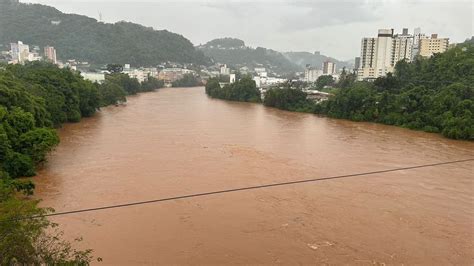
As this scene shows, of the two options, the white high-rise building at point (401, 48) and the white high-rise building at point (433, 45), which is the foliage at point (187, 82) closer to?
the white high-rise building at point (401, 48)

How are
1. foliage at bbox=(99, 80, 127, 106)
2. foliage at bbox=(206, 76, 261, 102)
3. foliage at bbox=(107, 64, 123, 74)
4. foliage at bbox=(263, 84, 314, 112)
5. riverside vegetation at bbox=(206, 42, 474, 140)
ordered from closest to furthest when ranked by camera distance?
riverside vegetation at bbox=(206, 42, 474, 140), foliage at bbox=(263, 84, 314, 112), foliage at bbox=(99, 80, 127, 106), foliage at bbox=(206, 76, 261, 102), foliage at bbox=(107, 64, 123, 74)

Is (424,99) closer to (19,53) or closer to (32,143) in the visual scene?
(32,143)

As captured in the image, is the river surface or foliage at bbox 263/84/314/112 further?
foliage at bbox 263/84/314/112

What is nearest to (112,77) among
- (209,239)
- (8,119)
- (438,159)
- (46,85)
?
(46,85)

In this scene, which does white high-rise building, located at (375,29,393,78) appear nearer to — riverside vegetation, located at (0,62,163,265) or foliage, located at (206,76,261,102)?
foliage, located at (206,76,261,102)

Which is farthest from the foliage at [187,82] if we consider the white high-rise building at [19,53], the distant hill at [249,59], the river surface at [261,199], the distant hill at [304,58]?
the distant hill at [304,58]

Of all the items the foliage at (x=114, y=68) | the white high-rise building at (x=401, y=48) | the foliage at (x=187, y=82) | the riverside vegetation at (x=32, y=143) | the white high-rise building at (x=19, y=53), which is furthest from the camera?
the foliage at (x=187, y=82)

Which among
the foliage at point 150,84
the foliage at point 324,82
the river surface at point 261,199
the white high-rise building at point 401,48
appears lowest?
the river surface at point 261,199

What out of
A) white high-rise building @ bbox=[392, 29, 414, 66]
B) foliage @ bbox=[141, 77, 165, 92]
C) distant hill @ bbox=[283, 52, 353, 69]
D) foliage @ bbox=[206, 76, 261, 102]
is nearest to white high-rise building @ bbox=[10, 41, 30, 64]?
foliage @ bbox=[141, 77, 165, 92]
